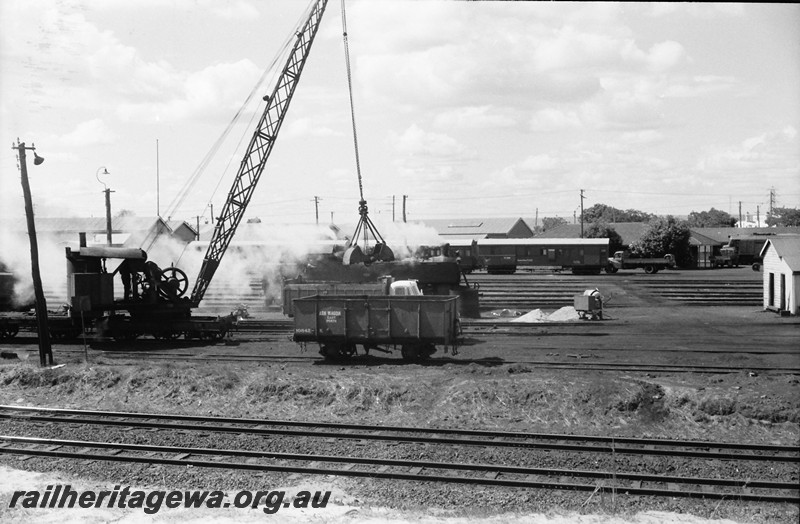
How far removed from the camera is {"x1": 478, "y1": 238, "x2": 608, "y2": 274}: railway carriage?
5719cm

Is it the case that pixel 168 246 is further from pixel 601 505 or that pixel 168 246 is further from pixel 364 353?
pixel 601 505

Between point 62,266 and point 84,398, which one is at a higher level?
point 62,266

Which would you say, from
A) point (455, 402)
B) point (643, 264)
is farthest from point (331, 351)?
point (643, 264)

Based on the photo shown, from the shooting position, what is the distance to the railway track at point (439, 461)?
36.9ft

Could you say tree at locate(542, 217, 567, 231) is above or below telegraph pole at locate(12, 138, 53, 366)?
above

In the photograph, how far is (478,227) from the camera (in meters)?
95.4

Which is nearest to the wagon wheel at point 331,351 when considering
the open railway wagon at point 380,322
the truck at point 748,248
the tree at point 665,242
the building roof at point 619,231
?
the open railway wagon at point 380,322

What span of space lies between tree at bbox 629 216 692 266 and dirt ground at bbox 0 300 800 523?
41547mm

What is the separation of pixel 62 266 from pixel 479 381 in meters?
23.7

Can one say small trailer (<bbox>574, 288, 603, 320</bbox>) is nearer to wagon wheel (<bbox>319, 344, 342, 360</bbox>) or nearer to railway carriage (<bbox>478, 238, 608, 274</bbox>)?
wagon wheel (<bbox>319, 344, 342, 360</bbox>)

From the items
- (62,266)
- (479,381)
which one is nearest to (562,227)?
(62,266)

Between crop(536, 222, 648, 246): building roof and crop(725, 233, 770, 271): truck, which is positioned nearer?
crop(725, 233, 770, 271): truck

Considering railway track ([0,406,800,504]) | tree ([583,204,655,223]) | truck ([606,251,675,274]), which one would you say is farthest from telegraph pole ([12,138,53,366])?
tree ([583,204,655,223])

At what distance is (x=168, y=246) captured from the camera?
58969 millimetres
